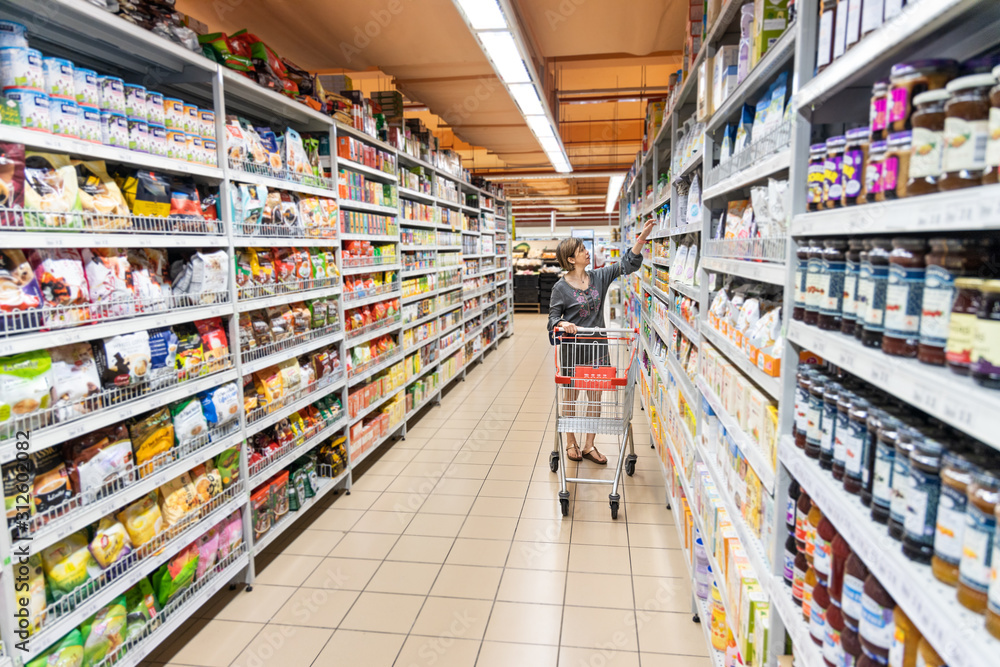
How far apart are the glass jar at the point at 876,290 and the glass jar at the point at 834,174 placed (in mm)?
222

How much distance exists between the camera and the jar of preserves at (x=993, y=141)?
87 centimetres

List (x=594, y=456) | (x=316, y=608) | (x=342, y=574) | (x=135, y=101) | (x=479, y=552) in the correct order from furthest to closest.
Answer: (x=594, y=456) < (x=479, y=552) < (x=342, y=574) < (x=316, y=608) < (x=135, y=101)

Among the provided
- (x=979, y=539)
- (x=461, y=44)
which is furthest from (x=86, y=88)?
(x=461, y=44)

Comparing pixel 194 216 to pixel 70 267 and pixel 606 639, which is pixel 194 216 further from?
pixel 606 639

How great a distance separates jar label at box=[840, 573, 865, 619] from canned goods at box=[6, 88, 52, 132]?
8.95 ft

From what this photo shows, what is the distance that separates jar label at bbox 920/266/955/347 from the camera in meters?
0.98

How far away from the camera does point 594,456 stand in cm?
495

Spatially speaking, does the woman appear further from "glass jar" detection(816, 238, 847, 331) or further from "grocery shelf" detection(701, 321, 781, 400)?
"glass jar" detection(816, 238, 847, 331)

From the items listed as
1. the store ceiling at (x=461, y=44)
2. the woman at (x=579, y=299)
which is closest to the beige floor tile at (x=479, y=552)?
the woman at (x=579, y=299)

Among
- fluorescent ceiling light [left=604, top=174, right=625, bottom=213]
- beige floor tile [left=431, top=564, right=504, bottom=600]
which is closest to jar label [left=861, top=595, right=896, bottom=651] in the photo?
beige floor tile [left=431, top=564, right=504, bottom=600]

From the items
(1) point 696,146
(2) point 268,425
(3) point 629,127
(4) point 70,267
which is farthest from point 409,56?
(3) point 629,127

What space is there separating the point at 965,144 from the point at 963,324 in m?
0.28

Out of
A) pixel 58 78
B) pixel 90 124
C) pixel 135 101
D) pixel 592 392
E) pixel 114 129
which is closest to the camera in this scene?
pixel 58 78

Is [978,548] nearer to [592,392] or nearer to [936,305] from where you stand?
[936,305]
